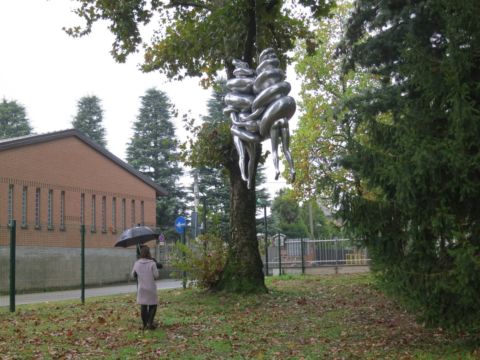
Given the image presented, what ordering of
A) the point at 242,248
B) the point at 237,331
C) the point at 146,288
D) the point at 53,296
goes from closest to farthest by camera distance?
the point at 237,331 < the point at 146,288 < the point at 242,248 < the point at 53,296

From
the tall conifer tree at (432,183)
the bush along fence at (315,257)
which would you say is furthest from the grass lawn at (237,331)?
the bush along fence at (315,257)

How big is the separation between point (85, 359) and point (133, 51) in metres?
10.6

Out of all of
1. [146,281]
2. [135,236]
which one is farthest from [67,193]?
[146,281]

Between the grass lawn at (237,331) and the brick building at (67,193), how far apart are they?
1113 centimetres

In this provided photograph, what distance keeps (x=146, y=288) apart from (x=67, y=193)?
79.5 feet

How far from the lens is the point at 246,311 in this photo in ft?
44.9

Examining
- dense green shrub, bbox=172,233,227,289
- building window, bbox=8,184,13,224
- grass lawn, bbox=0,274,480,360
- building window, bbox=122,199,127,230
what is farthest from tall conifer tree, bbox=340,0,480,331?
building window, bbox=122,199,127,230

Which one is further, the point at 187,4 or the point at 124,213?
the point at 124,213

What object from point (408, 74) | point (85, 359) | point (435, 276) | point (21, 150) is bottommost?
point (85, 359)

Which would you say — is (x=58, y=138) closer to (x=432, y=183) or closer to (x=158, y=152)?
(x=158, y=152)

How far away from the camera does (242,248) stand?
623 inches

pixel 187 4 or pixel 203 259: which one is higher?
pixel 187 4

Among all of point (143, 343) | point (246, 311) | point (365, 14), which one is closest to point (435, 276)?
point (143, 343)

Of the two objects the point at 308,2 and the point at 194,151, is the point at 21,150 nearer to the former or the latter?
the point at 194,151
